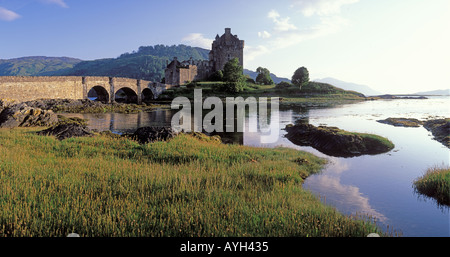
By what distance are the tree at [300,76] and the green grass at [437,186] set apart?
4009 inches

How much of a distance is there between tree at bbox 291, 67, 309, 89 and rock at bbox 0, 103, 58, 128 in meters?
96.5

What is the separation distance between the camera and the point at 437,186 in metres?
11.6

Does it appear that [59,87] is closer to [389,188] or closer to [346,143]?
[346,143]

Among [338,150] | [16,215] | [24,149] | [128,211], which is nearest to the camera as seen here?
[16,215]

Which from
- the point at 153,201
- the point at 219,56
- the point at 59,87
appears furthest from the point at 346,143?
the point at 219,56

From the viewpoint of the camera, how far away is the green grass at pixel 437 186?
10742 millimetres

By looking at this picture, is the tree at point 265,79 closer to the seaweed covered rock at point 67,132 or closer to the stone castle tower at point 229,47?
the stone castle tower at point 229,47

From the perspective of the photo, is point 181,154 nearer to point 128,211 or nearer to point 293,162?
point 293,162

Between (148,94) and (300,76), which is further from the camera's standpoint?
(300,76)

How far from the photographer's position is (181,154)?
14.9 m

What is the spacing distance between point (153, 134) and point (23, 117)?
17500 millimetres

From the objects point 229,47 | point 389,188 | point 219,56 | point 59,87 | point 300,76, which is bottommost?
point 389,188
